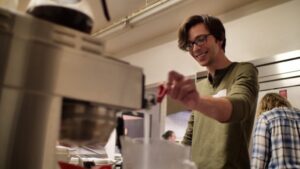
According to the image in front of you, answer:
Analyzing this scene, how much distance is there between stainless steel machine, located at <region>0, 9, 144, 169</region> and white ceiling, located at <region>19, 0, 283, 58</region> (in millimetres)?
2120

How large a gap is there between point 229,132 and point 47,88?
Result: 2.77 ft

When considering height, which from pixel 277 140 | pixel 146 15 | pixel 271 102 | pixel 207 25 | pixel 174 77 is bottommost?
pixel 277 140

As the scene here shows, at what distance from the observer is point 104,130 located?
542 millimetres

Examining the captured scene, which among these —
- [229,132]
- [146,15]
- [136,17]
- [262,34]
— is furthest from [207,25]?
[136,17]

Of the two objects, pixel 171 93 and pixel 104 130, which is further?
pixel 171 93

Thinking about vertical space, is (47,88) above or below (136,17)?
below

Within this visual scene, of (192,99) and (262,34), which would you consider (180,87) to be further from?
(262,34)

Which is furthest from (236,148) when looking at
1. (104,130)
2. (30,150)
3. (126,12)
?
(126,12)

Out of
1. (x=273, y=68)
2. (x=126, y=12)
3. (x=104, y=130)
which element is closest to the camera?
(x=104, y=130)

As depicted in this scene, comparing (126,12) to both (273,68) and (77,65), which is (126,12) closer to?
(273,68)

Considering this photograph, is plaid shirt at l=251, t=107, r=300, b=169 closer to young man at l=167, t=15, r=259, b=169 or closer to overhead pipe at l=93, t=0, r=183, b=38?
young man at l=167, t=15, r=259, b=169

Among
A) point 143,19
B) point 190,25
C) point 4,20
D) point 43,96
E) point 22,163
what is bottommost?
point 22,163

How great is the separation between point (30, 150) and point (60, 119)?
64 millimetres

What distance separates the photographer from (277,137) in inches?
76.2
